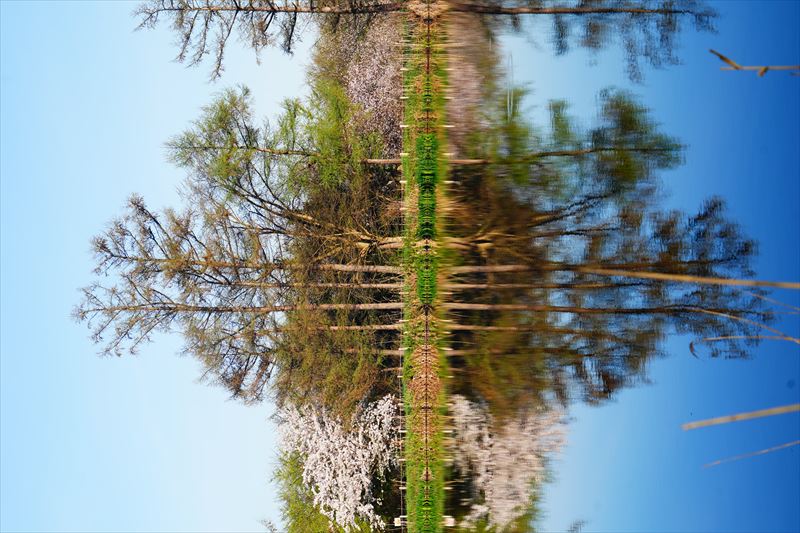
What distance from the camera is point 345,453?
575 inches

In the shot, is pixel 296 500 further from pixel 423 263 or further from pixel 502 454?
pixel 423 263

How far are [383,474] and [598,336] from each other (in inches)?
202

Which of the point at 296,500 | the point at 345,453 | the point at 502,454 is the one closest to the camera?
the point at 502,454

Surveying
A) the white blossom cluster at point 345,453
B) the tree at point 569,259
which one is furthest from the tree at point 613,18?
the white blossom cluster at point 345,453

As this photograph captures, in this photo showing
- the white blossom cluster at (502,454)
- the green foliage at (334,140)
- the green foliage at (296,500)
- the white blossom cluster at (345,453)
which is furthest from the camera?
the green foliage at (296,500)

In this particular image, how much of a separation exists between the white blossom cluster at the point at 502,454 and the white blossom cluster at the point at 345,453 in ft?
8.42

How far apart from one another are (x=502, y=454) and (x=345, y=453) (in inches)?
146

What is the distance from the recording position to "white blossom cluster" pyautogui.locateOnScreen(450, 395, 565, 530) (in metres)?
11.8

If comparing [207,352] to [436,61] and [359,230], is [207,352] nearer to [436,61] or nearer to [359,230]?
[359,230]

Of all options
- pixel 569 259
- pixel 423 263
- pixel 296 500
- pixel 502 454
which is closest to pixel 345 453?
pixel 296 500

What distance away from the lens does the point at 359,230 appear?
13.9m

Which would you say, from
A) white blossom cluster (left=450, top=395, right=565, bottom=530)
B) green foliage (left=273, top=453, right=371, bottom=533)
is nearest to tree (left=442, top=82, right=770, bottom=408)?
white blossom cluster (left=450, top=395, right=565, bottom=530)

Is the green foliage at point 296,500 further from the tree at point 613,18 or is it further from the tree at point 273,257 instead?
the tree at point 613,18

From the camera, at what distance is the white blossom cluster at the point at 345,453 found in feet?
47.1
